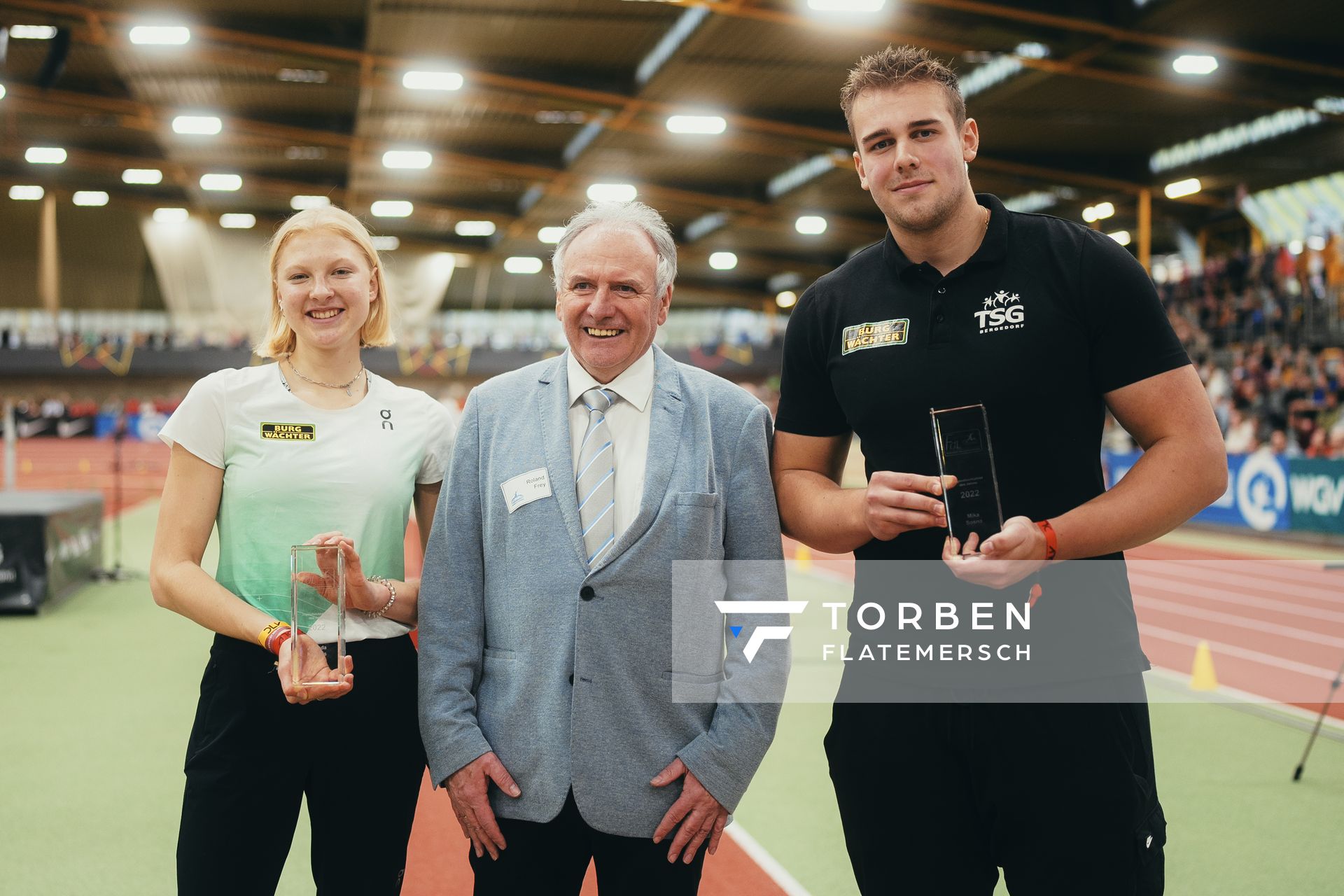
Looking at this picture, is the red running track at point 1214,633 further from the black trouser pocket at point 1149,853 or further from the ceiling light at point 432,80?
the ceiling light at point 432,80

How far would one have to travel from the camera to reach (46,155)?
25.4 m

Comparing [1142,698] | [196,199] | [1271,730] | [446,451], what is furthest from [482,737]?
[196,199]

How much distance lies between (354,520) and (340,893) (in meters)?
0.79

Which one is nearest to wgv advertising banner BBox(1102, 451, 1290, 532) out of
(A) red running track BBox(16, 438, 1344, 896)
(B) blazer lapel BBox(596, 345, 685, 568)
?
(A) red running track BBox(16, 438, 1344, 896)

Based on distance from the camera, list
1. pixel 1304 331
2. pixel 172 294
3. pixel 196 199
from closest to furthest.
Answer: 1. pixel 1304 331
2. pixel 196 199
3. pixel 172 294

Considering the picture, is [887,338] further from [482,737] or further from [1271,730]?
[1271,730]

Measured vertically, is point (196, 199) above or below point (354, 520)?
above

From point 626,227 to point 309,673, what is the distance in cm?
109

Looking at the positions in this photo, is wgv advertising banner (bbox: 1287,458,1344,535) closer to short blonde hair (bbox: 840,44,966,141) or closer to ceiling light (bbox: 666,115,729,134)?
ceiling light (bbox: 666,115,729,134)

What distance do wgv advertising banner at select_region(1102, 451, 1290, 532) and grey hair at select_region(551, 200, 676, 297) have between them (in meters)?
11.8

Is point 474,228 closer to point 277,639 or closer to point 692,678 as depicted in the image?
point 277,639

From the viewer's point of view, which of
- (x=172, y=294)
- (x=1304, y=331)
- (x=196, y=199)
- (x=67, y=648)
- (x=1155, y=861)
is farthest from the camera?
(x=172, y=294)

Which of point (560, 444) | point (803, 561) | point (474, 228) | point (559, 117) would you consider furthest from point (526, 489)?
point (474, 228)

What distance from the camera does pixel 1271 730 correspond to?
19.0ft
